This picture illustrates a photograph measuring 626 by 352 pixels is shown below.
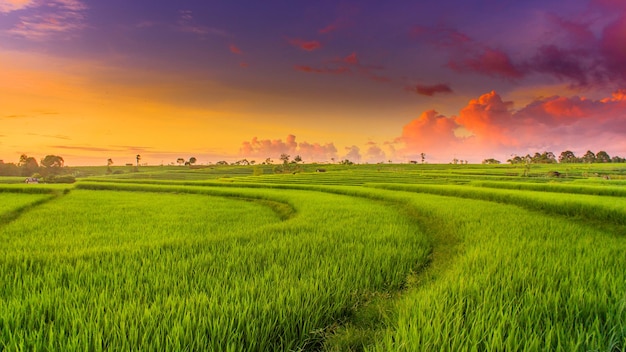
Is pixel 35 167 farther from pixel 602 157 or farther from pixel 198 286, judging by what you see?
pixel 602 157

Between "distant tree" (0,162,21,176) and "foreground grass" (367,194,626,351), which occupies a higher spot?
"distant tree" (0,162,21,176)

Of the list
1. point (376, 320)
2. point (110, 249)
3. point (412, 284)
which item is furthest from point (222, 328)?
point (110, 249)

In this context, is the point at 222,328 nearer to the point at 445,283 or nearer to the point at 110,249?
the point at 445,283

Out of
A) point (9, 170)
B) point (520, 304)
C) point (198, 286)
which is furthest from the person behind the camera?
point (9, 170)

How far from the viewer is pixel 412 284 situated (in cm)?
523

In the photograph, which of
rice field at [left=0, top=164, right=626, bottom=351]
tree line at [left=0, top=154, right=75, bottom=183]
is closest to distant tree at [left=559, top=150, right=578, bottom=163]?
rice field at [left=0, top=164, right=626, bottom=351]

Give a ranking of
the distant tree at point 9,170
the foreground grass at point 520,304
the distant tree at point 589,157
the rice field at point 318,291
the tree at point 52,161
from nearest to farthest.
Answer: the foreground grass at point 520,304 < the rice field at point 318,291 < the distant tree at point 9,170 < the tree at point 52,161 < the distant tree at point 589,157

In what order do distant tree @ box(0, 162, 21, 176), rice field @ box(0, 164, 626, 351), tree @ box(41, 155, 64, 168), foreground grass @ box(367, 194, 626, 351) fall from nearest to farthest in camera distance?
foreground grass @ box(367, 194, 626, 351)
rice field @ box(0, 164, 626, 351)
distant tree @ box(0, 162, 21, 176)
tree @ box(41, 155, 64, 168)

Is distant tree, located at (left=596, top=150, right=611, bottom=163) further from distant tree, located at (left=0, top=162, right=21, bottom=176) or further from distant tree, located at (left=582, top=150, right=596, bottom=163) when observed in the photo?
distant tree, located at (left=0, top=162, right=21, bottom=176)

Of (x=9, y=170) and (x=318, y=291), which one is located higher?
(x=9, y=170)

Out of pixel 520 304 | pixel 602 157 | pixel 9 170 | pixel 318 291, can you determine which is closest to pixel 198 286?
pixel 318 291

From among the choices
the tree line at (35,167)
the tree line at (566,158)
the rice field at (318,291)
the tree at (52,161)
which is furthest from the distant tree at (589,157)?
the tree at (52,161)

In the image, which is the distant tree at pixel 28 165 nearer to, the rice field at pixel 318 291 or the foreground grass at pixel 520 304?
the rice field at pixel 318 291

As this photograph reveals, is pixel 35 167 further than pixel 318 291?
Yes
